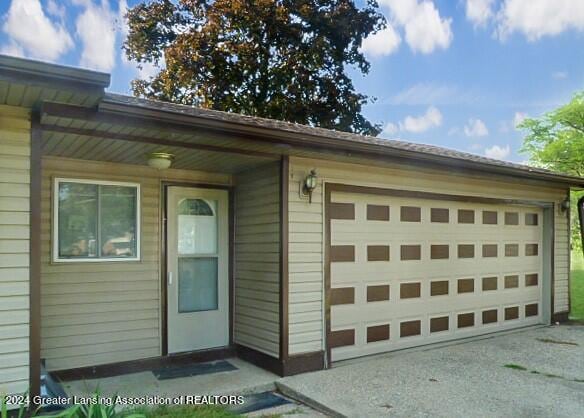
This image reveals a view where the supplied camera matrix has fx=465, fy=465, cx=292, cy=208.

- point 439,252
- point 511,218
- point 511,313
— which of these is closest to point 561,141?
point 511,218

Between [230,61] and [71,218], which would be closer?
[71,218]

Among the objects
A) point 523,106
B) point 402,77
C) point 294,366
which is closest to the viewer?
point 294,366

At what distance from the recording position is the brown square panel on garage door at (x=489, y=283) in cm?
686

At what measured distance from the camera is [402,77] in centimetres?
1902

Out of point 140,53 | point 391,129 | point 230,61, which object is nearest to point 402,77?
point 391,129

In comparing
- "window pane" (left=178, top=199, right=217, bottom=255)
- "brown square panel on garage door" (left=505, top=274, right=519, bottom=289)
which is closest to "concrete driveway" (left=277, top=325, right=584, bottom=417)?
"brown square panel on garage door" (left=505, top=274, right=519, bottom=289)

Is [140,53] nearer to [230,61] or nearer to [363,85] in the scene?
[230,61]

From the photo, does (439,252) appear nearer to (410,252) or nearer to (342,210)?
(410,252)

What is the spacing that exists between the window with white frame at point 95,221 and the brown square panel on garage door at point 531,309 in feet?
19.8

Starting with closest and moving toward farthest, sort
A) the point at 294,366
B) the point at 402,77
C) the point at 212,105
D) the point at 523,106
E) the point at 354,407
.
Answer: the point at 354,407
the point at 294,366
the point at 212,105
the point at 402,77
the point at 523,106

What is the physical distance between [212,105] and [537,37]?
40.1ft

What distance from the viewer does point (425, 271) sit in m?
6.19

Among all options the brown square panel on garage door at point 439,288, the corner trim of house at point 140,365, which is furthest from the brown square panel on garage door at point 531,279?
the corner trim of house at point 140,365

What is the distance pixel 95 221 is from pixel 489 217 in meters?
5.42
